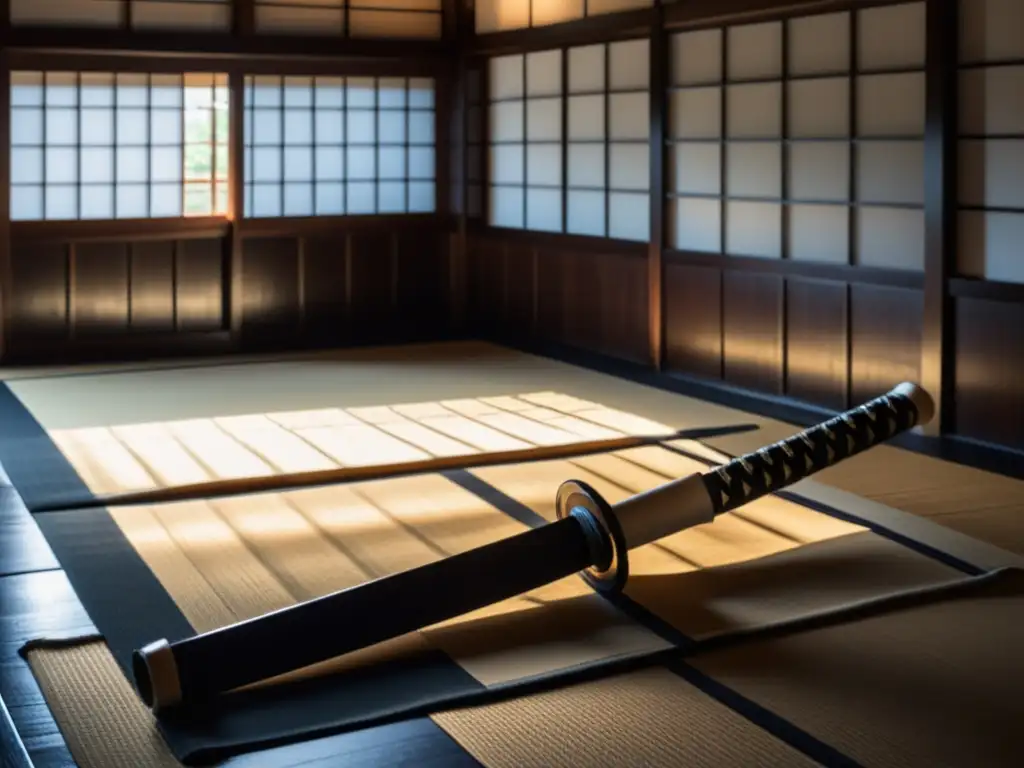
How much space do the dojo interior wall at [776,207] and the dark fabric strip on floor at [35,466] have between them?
3.03 meters

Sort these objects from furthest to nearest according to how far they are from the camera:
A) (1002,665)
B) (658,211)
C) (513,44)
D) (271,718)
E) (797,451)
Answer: (513,44) → (658,211) → (797,451) → (1002,665) → (271,718)

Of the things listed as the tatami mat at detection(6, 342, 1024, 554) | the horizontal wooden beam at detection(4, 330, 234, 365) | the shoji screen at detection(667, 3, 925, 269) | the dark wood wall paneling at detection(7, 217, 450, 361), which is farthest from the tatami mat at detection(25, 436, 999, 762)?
the dark wood wall paneling at detection(7, 217, 450, 361)

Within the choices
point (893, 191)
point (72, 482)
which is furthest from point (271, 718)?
point (893, 191)

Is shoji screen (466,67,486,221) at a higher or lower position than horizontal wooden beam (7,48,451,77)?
lower

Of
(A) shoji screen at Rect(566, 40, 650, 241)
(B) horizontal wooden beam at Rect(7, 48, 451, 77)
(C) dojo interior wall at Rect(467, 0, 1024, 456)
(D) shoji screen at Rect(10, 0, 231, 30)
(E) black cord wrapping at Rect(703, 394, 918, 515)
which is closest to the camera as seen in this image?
(E) black cord wrapping at Rect(703, 394, 918, 515)

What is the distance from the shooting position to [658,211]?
7.09 m

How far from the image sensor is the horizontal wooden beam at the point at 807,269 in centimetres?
561

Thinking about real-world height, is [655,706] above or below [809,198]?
below

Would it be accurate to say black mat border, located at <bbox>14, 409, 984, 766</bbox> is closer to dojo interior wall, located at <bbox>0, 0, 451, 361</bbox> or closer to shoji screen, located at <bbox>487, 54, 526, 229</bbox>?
dojo interior wall, located at <bbox>0, 0, 451, 361</bbox>

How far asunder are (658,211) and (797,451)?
11.0 ft

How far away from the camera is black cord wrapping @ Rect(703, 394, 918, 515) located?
374 centimetres

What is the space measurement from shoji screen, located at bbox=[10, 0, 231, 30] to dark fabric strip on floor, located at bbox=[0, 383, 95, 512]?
255 centimetres

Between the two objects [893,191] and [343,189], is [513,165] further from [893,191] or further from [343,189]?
[893,191]

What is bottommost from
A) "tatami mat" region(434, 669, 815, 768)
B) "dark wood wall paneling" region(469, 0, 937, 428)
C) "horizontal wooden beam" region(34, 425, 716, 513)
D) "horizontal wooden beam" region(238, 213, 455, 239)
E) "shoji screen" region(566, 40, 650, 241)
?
"tatami mat" region(434, 669, 815, 768)
